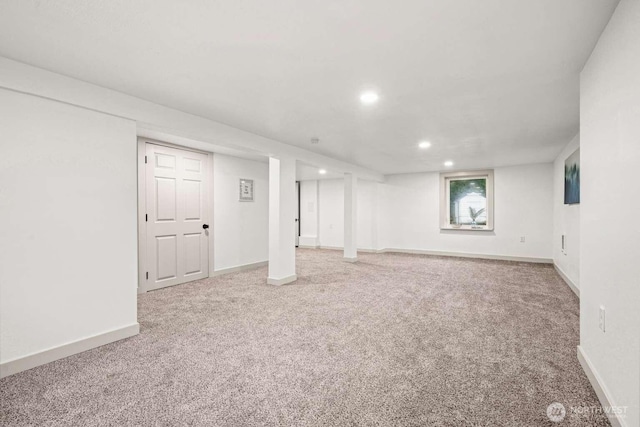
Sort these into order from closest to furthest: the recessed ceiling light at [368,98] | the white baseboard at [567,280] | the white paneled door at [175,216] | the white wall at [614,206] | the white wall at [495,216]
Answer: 1. the white wall at [614,206]
2. the recessed ceiling light at [368,98]
3. the white baseboard at [567,280]
4. the white paneled door at [175,216]
5. the white wall at [495,216]

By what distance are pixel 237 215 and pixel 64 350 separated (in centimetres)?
361

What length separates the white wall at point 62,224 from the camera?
7.18 feet

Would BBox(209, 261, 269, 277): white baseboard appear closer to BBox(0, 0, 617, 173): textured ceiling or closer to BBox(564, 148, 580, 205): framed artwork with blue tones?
BBox(0, 0, 617, 173): textured ceiling

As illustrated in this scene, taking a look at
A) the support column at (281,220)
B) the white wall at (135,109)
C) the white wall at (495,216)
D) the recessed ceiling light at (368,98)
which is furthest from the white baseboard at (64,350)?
the white wall at (495,216)

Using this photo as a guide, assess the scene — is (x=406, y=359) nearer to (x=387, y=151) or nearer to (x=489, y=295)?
(x=489, y=295)

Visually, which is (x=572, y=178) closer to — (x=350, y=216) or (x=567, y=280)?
(x=567, y=280)

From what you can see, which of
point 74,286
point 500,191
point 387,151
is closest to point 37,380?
point 74,286

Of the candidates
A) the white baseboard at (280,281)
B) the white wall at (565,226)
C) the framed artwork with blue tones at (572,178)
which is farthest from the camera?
the white baseboard at (280,281)

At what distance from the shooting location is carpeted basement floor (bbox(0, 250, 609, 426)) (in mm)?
1705

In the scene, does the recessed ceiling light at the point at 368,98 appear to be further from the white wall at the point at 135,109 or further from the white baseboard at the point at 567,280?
the white baseboard at the point at 567,280

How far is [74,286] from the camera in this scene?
2.49 meters

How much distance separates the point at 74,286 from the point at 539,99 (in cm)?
457

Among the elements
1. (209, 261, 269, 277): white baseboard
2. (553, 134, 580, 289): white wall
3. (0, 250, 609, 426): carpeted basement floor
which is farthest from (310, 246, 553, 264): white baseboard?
(209, 261, 269, 277): white baseboard

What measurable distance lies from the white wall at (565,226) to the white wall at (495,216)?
0.31 m
